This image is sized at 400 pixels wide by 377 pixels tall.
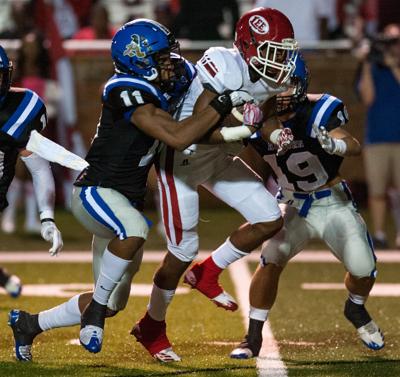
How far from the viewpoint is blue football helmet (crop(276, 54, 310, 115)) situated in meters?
5.16

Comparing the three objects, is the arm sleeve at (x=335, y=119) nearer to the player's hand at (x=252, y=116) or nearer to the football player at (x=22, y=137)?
the player's hand at (x=252, y=116)

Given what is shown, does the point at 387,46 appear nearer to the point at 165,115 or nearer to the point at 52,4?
the point at 52,4

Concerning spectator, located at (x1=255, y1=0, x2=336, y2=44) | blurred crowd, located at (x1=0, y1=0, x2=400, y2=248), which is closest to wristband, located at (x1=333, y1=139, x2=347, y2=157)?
blurred crowd, located at (x1=0, y1=0, x2=400, y2=248)

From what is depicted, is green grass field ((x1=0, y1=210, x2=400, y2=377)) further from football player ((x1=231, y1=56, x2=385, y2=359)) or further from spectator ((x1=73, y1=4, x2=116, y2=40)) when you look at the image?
spectator ((x1=73, y1=4, x2=116, y2=40))

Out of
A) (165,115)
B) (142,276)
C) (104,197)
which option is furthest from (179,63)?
(142,276)

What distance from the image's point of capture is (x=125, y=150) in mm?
5039

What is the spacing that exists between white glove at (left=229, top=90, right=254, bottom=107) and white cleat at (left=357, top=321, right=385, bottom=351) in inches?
47.9

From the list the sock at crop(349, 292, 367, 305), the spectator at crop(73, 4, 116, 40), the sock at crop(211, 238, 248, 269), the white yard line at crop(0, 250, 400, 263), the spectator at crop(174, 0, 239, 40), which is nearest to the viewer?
the sock at crop(211, 238, 248, 269)

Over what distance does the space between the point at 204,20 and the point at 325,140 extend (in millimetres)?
6417

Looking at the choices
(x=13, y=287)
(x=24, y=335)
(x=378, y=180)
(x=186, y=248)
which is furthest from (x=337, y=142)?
(x=378, y=180)

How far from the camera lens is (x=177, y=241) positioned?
5.23 meters

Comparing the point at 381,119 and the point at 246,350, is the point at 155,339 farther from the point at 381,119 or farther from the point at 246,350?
the point at 381,119

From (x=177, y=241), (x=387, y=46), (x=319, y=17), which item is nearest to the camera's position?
(x=177, y=241)

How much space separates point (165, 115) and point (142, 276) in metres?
3.10
